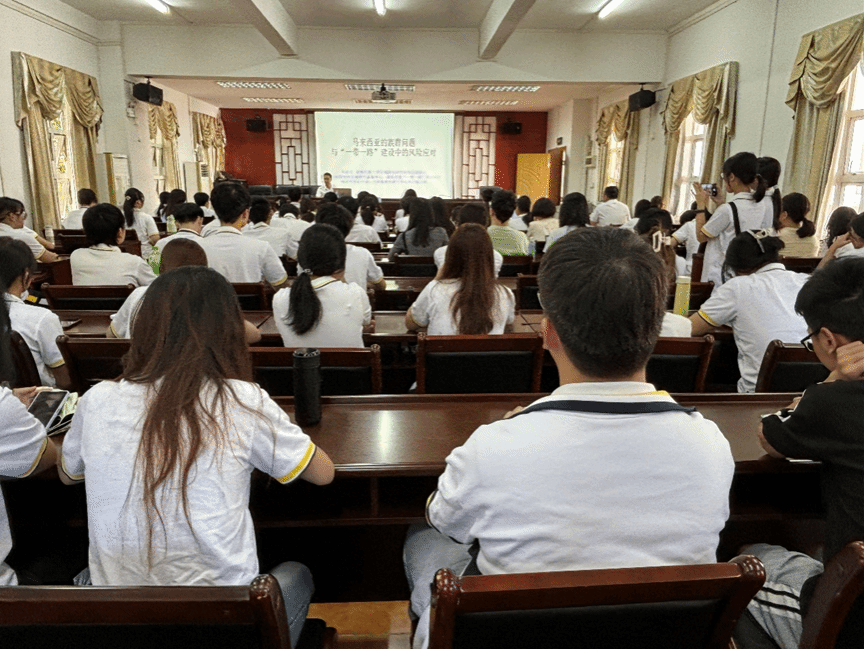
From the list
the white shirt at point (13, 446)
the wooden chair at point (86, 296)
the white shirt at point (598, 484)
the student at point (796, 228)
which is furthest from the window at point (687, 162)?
the white shirt at point (13, 446)

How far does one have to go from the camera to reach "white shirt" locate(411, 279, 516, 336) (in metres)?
2.36

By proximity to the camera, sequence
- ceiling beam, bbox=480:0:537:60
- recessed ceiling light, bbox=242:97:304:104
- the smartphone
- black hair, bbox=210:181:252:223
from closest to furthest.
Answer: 1. the smartphone
2. black hair, bbox=210:181:252:223
3. ceiling beam, bbox=480:0:537:60
4. recessed ceiling light, bbox=242:97:304:104

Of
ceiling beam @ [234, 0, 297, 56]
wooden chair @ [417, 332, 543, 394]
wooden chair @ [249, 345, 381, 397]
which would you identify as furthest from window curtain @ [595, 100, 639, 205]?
wooden chair @ [249, 345, 381, 397]

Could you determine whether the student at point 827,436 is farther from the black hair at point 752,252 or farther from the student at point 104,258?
the student at point 104,258

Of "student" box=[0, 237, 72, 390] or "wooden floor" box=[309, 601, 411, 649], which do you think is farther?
"student" box=[0, 237, 72, 390]

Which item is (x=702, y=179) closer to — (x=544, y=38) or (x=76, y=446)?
(x=544, y=38)

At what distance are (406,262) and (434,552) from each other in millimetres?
3048

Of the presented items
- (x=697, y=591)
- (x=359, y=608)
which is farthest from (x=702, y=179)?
(x=697, y=591)

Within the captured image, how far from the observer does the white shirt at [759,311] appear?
227 cm

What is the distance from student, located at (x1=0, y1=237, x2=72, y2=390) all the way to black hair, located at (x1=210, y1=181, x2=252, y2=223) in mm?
1325

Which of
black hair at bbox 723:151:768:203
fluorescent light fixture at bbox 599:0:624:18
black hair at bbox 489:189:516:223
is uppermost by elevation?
fluorescent light fixture at bbox 599:0:624:18

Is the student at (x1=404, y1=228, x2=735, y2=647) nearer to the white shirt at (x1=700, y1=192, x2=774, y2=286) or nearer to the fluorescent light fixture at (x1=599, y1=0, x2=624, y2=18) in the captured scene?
the white shirt at (x1=700, y1=192, x2=774, y2=286)

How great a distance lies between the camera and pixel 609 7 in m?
7.20

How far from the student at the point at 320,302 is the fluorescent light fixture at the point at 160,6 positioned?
6643mm
